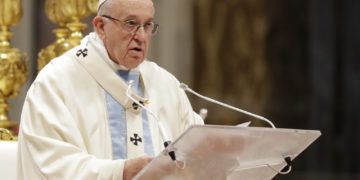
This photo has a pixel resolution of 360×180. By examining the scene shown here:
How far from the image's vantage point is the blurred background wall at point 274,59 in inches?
313

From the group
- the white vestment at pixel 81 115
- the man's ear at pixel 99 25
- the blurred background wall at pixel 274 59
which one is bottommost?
the blurred background wall at pixel 274 59

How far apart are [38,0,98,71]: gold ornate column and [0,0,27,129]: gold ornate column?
0.34 ft

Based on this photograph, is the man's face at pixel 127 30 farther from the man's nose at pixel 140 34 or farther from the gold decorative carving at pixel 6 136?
the gold decorative carving at pixel 6 136

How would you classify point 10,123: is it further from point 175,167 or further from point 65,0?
point 175,167

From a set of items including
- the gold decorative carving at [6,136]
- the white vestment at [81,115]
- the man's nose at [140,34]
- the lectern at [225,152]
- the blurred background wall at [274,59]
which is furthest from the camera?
the blurred background wall at [274,59]

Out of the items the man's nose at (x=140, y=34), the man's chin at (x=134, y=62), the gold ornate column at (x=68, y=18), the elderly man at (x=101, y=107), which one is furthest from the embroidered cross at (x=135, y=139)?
the gold ornate column at (x=68, y=18)

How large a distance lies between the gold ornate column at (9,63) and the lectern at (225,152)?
6.49 ft

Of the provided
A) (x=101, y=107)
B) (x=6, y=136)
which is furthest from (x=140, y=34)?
(x=6, y=136)

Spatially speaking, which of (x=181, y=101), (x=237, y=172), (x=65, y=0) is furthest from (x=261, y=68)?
(x=237, y=172)

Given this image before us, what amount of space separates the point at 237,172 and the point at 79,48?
0.78m

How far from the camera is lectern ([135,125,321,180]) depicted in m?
3.85

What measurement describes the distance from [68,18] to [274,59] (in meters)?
2.47

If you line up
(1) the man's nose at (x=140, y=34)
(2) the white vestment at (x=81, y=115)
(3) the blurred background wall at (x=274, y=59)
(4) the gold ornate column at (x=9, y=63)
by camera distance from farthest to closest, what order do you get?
(3) the blurred background wall at (x=274, y=59)
(4) the gold ornate column at (x=9, y=63)
(1) the man's nose at (x=140, y=34)
(2) the white vestment at (x=81, y=115)

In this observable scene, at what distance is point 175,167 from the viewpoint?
391 cm
